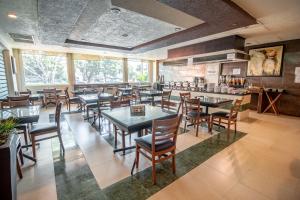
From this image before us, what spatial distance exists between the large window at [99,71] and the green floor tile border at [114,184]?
6318 millimetres

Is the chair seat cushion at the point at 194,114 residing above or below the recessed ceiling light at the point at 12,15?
below

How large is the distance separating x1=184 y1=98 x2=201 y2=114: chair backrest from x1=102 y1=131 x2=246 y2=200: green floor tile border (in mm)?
844

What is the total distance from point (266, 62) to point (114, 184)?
684cm

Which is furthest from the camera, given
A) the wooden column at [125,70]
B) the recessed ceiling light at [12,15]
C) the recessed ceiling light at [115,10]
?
the wooden column at [125,70]

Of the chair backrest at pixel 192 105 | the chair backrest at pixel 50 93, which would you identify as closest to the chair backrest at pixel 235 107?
the chair backrest at pixel 192 105

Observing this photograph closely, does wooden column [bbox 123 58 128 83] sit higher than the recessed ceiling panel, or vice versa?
the recessed ceiling panel

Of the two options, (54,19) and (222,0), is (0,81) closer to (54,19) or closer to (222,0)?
(54,19)

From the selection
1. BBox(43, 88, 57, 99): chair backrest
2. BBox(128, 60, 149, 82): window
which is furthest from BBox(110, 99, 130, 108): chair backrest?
BBox(128, 60, 149, 82): window

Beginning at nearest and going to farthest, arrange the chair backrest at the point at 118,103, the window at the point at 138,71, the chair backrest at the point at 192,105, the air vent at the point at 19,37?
the chair backrest at the point at 118,103 < the chair backrest at the point at 192,105 < the air vent at the point at 19,37 < the window at the point at 138,71

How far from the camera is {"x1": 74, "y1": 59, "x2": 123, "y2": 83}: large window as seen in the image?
8.51m

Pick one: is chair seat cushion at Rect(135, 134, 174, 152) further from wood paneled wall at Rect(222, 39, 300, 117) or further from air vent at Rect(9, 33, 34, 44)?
wood paneled wall at Rect(222, 39, 300, 117)

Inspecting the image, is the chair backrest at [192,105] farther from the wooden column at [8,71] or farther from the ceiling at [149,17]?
the wooden column at [8,71]

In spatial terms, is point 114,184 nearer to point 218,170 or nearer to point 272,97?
point 218,170

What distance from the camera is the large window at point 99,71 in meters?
8.51
